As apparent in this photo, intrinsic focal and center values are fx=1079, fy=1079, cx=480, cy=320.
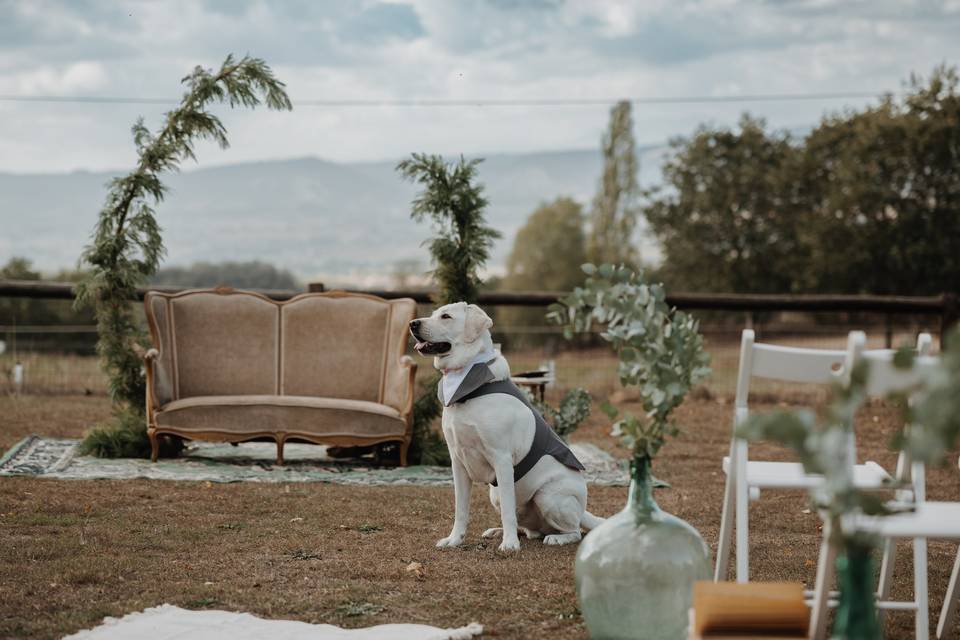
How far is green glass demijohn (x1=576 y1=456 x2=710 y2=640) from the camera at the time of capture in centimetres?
365

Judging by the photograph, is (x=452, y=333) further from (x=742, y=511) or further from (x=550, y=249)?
(x=550, y=249)

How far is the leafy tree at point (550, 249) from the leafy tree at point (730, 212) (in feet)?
22.5

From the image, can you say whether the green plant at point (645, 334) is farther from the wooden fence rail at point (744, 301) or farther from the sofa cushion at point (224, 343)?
the wooden fence rail at point (744, 301)

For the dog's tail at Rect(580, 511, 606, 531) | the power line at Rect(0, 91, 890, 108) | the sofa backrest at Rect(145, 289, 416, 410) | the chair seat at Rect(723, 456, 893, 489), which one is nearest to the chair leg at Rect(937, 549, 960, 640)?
the chair seat at Rect(723, 456, 893, 489)

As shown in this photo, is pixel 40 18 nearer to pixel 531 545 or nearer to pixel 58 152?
pixel 531 545

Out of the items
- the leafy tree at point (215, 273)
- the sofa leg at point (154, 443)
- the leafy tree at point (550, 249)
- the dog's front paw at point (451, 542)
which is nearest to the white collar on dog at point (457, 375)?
the dog's front paw at point (451, 542)

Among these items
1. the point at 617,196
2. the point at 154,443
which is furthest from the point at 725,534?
the point at 617,196

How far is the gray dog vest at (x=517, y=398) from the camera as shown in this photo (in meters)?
5.76

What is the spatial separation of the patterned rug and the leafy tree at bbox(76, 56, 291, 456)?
58 centimetres

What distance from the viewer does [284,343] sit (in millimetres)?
9430

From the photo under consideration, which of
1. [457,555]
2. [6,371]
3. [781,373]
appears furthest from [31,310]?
[781,373]

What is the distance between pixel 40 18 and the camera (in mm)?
17312

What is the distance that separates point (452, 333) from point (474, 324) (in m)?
0.13

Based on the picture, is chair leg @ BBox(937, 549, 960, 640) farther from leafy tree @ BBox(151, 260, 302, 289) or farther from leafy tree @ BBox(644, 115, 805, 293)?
leafy tree @ BBox(644, 115, 805, 293)
